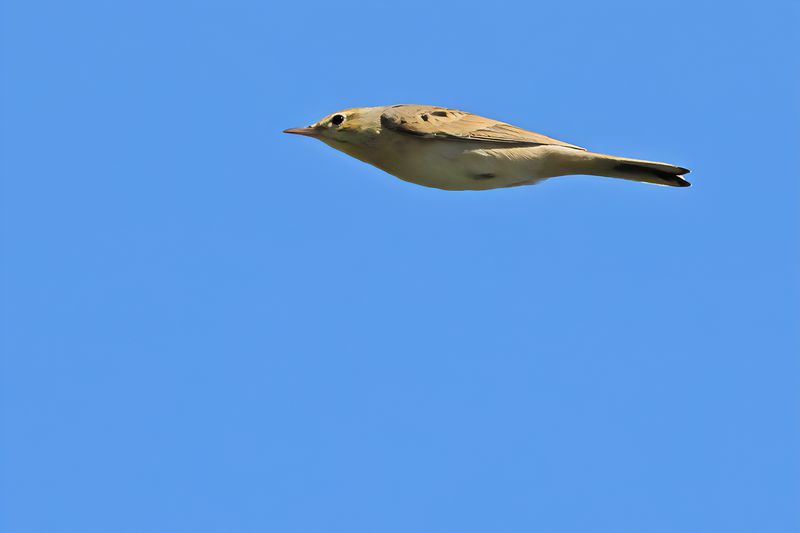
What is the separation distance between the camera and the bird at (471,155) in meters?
12.8

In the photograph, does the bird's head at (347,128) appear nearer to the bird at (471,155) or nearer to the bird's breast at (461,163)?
the bird at (471,155)

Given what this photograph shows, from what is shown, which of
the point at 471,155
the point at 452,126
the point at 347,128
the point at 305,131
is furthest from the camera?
the point at 305,131

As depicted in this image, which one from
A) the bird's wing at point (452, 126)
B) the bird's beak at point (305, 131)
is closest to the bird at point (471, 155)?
the bird's wing at point (452, 126)

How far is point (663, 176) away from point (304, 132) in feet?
15.9

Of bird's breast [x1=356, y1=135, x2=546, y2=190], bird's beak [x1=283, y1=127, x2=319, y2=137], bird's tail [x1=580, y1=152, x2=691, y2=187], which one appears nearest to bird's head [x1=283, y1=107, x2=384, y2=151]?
bird's beak [x1=283, y1=127, x2=319, y2=137]

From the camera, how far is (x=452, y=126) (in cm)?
1321

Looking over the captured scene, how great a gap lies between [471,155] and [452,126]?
52cm

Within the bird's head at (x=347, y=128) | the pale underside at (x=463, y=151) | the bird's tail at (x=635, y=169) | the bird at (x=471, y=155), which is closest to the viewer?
the bird's tail at (x=635, y=169)

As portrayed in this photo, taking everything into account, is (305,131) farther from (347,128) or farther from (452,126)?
(452,126)

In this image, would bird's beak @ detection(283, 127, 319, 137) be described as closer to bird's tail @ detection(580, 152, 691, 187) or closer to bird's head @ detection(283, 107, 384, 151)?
bird's head @ detection(283, 107, 384, 151)

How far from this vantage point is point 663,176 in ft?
41.6

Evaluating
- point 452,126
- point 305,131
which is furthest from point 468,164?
point 305,131

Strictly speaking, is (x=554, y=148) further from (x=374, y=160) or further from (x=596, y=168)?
(x=374, y=160)

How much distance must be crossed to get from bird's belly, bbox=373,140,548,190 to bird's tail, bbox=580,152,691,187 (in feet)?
2.01
